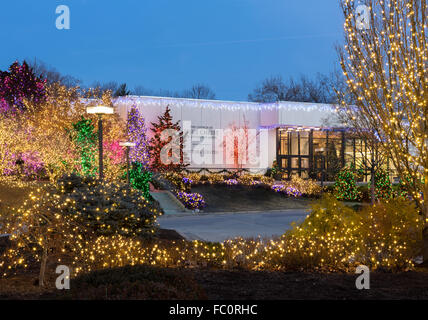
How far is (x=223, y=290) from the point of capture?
5770mm

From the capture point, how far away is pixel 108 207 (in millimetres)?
9727

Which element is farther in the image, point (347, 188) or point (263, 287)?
point (347, 188)

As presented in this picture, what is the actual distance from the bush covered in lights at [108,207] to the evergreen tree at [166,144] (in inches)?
789

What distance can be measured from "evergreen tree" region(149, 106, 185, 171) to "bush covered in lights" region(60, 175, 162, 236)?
65.7 ft

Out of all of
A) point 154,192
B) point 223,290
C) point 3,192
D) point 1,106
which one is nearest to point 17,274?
point 223,290

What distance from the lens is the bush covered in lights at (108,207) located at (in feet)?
31.3

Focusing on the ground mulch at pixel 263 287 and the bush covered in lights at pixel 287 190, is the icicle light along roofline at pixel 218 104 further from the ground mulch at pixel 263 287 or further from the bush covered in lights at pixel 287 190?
the ground mulch at pixel 263 287

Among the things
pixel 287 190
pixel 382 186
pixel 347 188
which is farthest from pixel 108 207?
pixel 287 190

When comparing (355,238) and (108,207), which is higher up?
(108,207)

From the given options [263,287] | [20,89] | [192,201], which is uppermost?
[20,89]

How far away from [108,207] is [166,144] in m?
22.3

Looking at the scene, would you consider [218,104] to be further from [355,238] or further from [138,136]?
[355,238]

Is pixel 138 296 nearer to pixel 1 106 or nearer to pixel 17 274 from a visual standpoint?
pixel 17 274
